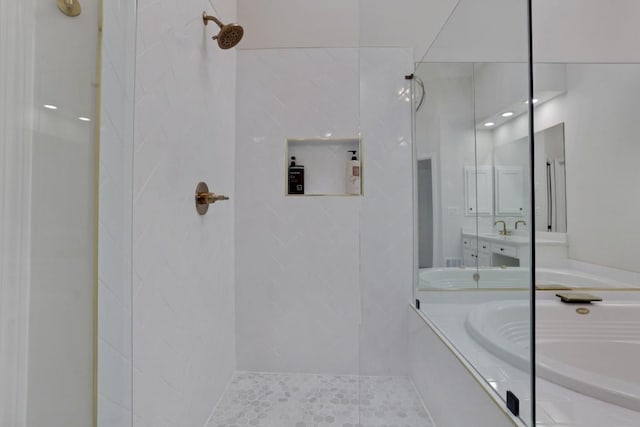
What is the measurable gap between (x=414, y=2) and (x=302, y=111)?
2.53ft

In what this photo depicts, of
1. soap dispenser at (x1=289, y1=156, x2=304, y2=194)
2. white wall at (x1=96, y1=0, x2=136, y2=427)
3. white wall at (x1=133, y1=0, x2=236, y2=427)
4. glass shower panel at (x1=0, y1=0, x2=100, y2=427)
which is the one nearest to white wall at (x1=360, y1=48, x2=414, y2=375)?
soap dispenser at (x1=289, y1=156, x2=304, y2=194)

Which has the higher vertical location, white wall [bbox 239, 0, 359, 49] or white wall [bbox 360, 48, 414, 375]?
white wall [bbox 239, 0, 359, 49]

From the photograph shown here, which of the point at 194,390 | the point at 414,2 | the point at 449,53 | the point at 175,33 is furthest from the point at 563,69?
the point at 194,390

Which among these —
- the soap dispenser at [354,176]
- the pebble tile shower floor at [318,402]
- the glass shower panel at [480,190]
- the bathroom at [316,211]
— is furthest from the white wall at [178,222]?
the glass shower panel at [480,190]

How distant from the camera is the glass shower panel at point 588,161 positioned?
124 centimetres

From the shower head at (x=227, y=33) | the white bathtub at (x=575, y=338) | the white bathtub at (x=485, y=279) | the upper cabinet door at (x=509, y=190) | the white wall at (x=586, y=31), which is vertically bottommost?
the white bathtub at (x=575, y=338)

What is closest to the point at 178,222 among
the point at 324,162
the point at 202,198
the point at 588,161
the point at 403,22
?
the point at 202,198

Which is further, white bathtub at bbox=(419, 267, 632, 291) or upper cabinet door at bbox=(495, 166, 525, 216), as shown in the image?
white bathtub at bbox=(419, 267, 632, 291)

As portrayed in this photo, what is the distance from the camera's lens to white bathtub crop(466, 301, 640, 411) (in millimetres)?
747

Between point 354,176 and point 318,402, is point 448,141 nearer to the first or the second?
point 354,176

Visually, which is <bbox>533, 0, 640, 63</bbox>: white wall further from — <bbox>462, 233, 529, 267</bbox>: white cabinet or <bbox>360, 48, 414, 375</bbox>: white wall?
<bbox>462, 233, 529, 267</bbox>: white cabinet

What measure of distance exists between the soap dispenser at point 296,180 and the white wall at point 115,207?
98 centimetres

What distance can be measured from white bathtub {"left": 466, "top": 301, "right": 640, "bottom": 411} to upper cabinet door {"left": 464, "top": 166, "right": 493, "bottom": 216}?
33cm

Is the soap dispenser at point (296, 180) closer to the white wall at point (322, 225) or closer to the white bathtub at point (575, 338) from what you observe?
the white wall at point (322, 225)
